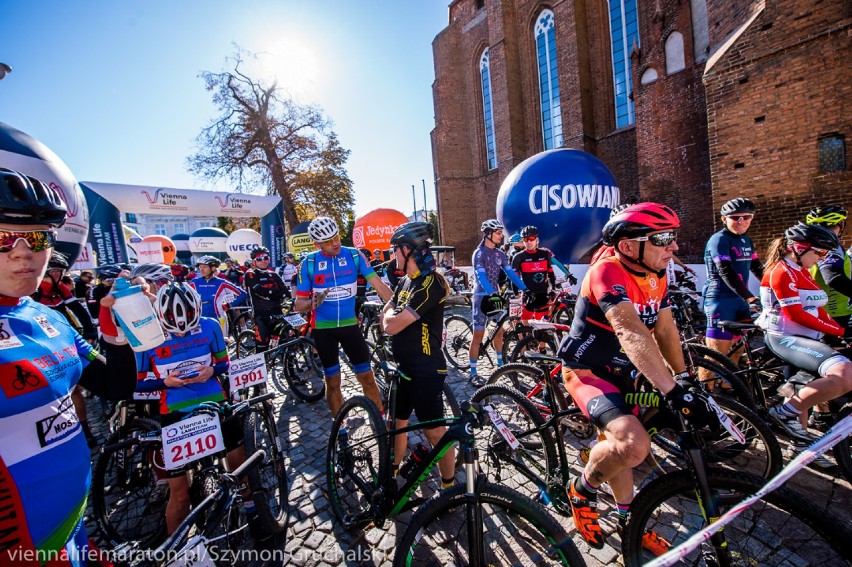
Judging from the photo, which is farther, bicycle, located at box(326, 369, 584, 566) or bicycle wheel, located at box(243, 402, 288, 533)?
bicycle wheel, located at box(243, 402, 288, 533)

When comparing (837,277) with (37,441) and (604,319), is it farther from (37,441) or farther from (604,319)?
(37,441)

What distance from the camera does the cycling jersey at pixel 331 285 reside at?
3984 millimetres

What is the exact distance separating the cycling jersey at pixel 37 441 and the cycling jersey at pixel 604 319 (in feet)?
8.30

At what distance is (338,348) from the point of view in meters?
3.97

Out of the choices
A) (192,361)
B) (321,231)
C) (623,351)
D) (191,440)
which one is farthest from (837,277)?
(192,361)

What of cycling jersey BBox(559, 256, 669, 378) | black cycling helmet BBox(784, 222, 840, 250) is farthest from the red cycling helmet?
black cycling helmet BBox(784, 222, 840, 250)

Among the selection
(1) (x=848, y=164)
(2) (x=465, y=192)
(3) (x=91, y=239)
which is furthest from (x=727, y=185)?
(3) (x=91, y=239)

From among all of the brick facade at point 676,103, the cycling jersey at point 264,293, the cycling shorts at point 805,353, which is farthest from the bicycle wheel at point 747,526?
the brick facade at point 676,103

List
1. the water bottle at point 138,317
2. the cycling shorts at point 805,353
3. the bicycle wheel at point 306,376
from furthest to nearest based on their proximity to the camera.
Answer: the bicycle wheel at point 306,376
the cycling shorts at point 805,353
the water bottle at point 138,317

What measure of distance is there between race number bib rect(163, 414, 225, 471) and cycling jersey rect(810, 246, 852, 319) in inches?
218

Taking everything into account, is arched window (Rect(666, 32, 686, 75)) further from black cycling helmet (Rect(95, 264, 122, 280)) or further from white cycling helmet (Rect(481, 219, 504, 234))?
black cycling helmet (Rect(95, 264, 122, 280))

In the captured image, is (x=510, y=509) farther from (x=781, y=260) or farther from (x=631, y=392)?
A: (x=781, y=260)

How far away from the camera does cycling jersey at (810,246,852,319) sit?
357 centimetres

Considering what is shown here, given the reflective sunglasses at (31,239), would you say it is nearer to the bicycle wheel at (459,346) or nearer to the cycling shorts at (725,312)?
the bicycle wheel at (459,346)
